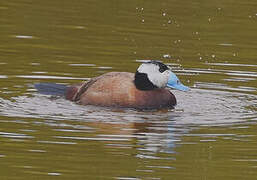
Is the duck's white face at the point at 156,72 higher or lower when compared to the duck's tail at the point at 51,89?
higher

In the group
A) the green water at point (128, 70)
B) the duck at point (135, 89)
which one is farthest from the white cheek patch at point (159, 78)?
the green water at point (128, 70)

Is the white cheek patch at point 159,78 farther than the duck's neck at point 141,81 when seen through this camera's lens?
Yes

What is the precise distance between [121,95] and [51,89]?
0.95 metres

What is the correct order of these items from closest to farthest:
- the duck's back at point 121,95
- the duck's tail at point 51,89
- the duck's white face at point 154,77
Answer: the duck's back at point 121,95
the duck's white face at point 154,77
the duck's tail at point 51,89

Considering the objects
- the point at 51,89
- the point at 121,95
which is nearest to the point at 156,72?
the point at 121,95

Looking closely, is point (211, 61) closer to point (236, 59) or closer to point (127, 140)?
Result: point (236, 59)

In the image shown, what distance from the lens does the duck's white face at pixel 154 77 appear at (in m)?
12.8

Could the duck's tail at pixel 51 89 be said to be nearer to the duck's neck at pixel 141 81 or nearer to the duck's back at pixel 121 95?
the duck's back at pixel 121 95

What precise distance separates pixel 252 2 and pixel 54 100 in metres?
8.32

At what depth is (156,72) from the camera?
12953 mm

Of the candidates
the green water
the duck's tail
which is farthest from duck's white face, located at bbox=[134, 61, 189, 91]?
the duck's tail

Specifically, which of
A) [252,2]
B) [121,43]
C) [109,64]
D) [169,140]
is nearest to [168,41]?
[121,43]

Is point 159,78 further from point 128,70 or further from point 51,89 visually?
point 128,70

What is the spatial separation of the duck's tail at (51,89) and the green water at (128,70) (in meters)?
0.11
